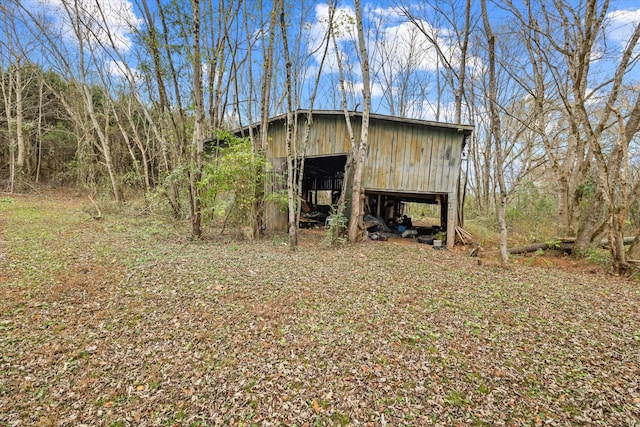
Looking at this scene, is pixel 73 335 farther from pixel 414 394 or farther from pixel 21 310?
pixel 414 394

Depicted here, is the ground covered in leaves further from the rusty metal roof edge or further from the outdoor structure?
the rusty metal roof edge

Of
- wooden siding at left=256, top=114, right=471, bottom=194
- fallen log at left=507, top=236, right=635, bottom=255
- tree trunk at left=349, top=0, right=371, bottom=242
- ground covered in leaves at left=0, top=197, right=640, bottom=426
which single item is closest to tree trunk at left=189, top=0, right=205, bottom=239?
ground covered in leaves at left=0, top=197, right=640, bottom=426

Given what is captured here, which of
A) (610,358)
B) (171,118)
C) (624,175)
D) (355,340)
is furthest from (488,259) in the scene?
(171,118)

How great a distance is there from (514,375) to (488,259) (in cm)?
452

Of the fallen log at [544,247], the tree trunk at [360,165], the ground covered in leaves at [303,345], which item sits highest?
the tree trunk at [360,165]

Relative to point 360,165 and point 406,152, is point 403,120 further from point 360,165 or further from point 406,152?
point 360,165

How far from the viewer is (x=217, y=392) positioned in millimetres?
2332

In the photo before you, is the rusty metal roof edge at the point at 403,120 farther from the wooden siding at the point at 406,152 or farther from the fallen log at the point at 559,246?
the fallen log at the point at 559,246

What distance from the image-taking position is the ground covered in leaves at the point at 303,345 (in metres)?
2.17

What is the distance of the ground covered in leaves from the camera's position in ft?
7.11

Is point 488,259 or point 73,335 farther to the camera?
point 488,259

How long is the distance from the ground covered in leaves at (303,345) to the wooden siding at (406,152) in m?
3.70

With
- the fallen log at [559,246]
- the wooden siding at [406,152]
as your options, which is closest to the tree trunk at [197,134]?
the wooden siding at [406,152]

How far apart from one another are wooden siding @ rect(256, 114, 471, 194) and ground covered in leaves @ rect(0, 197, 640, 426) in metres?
3.70
